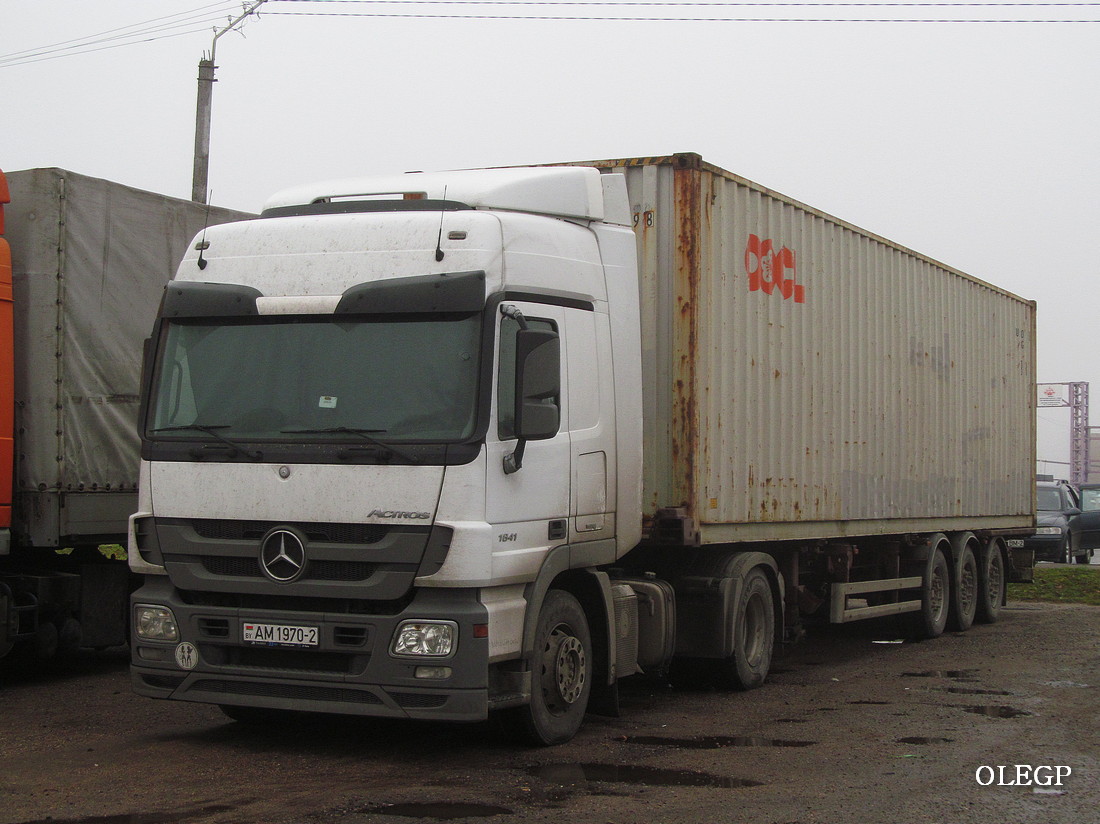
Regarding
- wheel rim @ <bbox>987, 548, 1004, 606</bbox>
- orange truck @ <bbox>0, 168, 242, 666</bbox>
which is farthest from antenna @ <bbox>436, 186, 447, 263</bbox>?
wheel rim @ <bbox>987, 548, 1004, 606</bbox>

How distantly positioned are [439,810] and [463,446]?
177 centimetres

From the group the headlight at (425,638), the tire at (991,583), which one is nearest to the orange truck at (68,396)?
the headlight at (425,638)

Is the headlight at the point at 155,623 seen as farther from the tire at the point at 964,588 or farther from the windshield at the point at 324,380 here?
the tire at the point at 964,588

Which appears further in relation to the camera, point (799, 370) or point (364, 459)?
point (799, 370)

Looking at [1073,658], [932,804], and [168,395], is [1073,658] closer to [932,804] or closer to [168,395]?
[932,804]

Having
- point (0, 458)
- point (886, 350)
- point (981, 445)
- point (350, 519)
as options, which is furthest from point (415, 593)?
point (981, 445)

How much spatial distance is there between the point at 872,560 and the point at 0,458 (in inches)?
308

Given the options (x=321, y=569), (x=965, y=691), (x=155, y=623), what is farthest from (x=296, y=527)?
(x=965, y=691)

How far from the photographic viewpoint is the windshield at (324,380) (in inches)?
273

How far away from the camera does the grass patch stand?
19.9m

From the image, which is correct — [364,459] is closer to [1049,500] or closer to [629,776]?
[629,776]

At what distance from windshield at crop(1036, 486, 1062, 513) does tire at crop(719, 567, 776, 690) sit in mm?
20637

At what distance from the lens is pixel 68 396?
9969 millimetres

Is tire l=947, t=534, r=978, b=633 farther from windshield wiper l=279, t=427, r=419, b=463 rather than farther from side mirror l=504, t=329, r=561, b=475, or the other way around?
windshield wiper l=279, t=427, r=419, b=463
